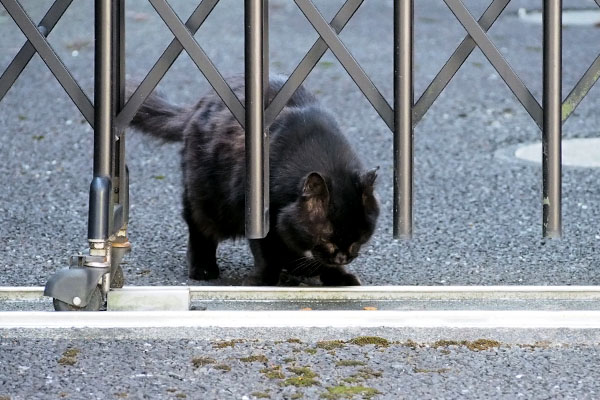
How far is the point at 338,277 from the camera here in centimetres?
441

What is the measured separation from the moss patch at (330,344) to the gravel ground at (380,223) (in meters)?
0.06

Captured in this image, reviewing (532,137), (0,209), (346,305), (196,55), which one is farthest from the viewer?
(532,137)

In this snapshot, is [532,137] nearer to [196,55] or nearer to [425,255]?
[425,255]

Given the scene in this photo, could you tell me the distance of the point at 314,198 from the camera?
423 centimetres

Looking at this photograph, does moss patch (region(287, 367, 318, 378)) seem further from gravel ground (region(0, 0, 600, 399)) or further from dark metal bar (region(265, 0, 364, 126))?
dark metal bar (region(265, 0, 364, 126))

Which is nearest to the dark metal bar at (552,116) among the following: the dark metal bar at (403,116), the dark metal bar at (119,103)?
the dark metal bar at (403,116)

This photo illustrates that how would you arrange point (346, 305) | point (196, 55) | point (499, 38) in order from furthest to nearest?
point (499, 38) < point (346, 305) < point (196, 55)

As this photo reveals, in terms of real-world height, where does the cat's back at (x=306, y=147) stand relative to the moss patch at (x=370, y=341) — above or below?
above

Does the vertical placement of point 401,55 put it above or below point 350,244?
above

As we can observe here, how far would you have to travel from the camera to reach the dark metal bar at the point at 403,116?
3643 millimetres

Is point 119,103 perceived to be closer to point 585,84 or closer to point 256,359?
point 256,359

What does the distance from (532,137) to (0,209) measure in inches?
138

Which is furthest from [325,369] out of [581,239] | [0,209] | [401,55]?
[0,209]

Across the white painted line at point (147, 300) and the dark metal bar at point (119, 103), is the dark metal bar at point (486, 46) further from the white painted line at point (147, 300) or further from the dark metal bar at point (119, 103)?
the white painted line at point (147, 300)
